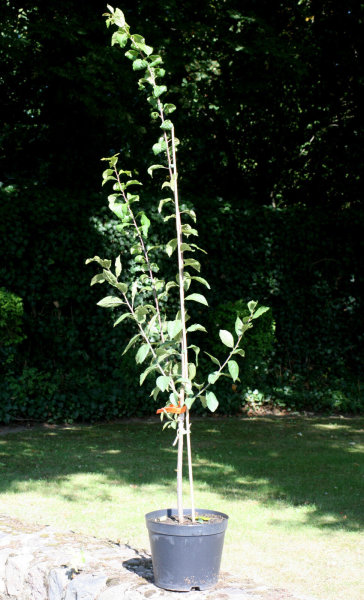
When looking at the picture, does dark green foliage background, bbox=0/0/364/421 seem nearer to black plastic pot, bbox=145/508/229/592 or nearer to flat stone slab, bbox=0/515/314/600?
flat stone slab, bbox=0/515/314/600

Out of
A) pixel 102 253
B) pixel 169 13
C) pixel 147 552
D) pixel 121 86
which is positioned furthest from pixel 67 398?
pixel 169 13

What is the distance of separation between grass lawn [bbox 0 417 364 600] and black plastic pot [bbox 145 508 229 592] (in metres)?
0.66

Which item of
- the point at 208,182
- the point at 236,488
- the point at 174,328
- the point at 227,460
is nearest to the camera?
the point at 174,328

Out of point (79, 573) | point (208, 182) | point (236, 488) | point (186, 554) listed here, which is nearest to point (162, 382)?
point (186, 554)

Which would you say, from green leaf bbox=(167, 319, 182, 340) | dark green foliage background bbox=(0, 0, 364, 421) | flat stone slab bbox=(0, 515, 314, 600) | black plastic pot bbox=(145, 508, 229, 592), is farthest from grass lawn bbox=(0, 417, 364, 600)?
green leaf bbox=(167, 319, 182, 340)

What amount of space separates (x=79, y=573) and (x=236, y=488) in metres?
2.46

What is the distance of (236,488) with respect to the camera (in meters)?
5.36

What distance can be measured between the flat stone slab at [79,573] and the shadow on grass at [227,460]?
4.76ft

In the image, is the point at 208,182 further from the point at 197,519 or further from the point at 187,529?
the point at 187,529

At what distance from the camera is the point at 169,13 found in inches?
385

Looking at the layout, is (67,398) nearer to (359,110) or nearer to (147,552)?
(147,552)

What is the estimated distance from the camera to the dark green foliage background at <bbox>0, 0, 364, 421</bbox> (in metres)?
8.91

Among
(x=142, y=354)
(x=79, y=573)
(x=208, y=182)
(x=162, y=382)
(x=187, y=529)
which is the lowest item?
(x=79, y=573)

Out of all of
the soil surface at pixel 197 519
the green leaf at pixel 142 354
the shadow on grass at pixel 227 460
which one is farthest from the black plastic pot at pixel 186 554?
the shadow on grass at pixel 227 460
